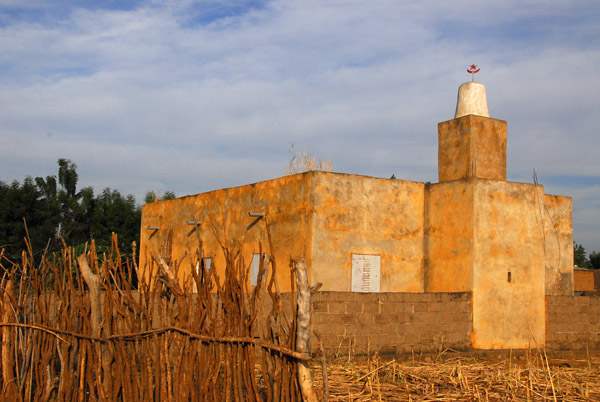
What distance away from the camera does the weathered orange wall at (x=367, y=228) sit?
12.2m

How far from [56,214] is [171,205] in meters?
15.2

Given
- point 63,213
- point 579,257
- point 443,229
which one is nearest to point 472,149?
point 443,229

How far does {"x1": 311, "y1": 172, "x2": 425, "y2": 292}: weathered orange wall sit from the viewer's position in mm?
12195

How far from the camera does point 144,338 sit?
606 centimetres

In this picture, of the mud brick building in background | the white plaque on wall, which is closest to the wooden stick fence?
the mud brick building in background

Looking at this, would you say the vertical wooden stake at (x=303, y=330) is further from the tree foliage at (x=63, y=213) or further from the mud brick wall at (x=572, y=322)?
the tree foliage at (x=63, y=213)

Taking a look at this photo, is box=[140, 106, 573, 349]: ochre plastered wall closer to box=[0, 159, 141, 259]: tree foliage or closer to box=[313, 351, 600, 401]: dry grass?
box=[313, 351, 600, 401]: dry grass

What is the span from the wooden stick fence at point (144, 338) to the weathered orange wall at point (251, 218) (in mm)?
4189

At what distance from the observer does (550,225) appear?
15227 mm

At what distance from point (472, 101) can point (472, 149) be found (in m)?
1.18

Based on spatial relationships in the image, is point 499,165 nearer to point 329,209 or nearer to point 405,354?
point 329,209

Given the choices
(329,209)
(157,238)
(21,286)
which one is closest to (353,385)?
(21,286)

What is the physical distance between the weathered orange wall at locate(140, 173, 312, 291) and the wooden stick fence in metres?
4.19

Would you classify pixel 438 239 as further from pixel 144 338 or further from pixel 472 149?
pixel 144 338
